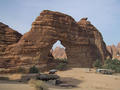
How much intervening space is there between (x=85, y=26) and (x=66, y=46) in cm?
782

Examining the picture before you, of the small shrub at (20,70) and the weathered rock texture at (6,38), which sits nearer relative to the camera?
the small shrub at (20,70)

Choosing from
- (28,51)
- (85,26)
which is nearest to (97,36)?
(85,26)

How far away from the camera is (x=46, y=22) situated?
3075 centimetres

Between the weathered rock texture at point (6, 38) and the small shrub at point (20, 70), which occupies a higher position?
the weathered rock texture at point (6, 38)

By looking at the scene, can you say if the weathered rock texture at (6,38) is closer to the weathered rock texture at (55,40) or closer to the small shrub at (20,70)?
the weathered rock texture at (55,40)

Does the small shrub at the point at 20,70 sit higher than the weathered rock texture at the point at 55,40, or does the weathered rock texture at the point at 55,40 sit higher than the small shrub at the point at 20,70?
the weathered rock texture at the point at 55,40

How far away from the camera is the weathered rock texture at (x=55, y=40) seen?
2863 centimetres

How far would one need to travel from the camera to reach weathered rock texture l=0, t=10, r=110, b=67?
28.6m

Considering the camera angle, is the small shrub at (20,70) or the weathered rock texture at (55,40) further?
the weathered rock texture at (55,40)

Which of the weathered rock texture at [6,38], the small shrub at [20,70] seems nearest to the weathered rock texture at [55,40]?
the weathered rock texture at [6,38]

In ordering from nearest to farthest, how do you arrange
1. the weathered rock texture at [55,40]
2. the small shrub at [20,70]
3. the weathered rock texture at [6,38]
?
the small shrub at [20,70], the weathered rock texture at [6,38], the weathered rock texture at [55,40]

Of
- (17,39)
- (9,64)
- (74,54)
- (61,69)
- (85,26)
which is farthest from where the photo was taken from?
(85,26)

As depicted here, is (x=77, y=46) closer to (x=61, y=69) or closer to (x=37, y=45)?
(x=61, y=69)

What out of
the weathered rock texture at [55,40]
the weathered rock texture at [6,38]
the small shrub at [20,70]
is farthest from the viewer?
the weathered rock texture at [55,40]
